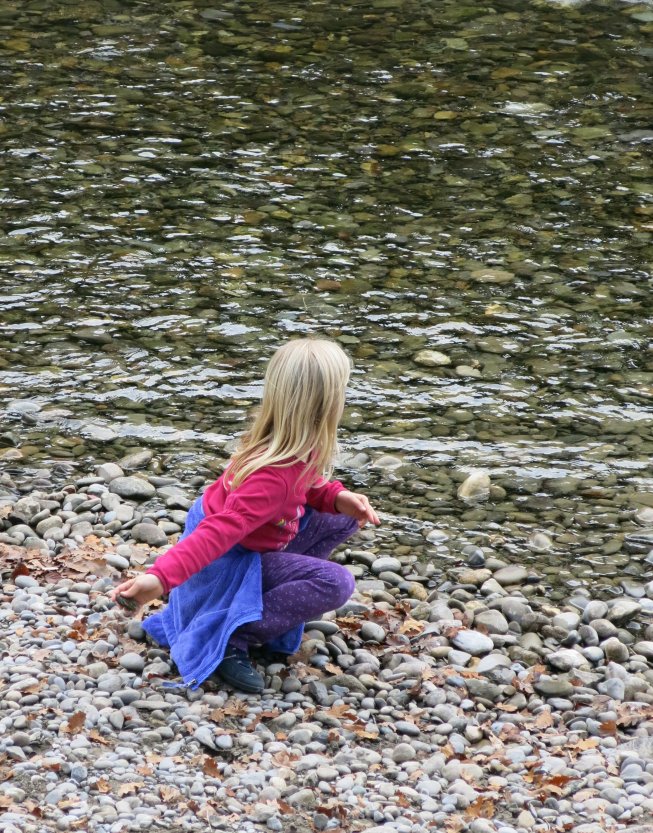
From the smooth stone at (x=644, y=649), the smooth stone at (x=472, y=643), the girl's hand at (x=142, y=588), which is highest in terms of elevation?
the girl's hand at (x=142, y=588)

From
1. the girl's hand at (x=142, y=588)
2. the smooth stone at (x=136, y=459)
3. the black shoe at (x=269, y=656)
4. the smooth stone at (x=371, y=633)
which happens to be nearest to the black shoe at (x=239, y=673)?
the black shoe at (x=269, y=656)

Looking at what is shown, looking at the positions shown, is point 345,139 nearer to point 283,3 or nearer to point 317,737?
point 283,3

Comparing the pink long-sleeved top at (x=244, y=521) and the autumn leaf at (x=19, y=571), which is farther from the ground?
the pink long-sleeved top at (x=244, y=521)

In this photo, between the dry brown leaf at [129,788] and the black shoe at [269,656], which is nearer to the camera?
the dry brown leaf at [129,788]

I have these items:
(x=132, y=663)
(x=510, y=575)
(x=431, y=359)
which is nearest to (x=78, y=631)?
(x=132, y=663)

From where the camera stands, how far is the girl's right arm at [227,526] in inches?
176

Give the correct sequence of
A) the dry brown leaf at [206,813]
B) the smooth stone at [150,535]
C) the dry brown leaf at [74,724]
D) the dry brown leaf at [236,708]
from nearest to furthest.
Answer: the dry brown leaf at [206,813] < the dry brown leaf at [74,724] < the dry brown leaf at [236,708] < the smooth stone at [150,535]

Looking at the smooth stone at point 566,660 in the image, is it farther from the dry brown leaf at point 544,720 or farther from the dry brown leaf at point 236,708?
the dry brown leaf at point 236,708

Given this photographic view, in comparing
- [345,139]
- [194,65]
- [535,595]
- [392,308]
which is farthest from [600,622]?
[194,65]

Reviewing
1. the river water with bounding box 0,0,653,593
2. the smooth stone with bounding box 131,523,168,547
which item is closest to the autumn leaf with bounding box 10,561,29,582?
the smooth stone with bounding box 131,523,168,547

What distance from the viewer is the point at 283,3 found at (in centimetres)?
1448

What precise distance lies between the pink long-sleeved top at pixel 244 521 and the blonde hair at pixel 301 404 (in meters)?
0.06

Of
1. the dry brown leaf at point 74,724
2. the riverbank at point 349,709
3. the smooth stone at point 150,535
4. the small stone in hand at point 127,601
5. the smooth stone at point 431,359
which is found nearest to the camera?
the riverbank at point 349,709

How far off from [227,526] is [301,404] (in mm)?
535
